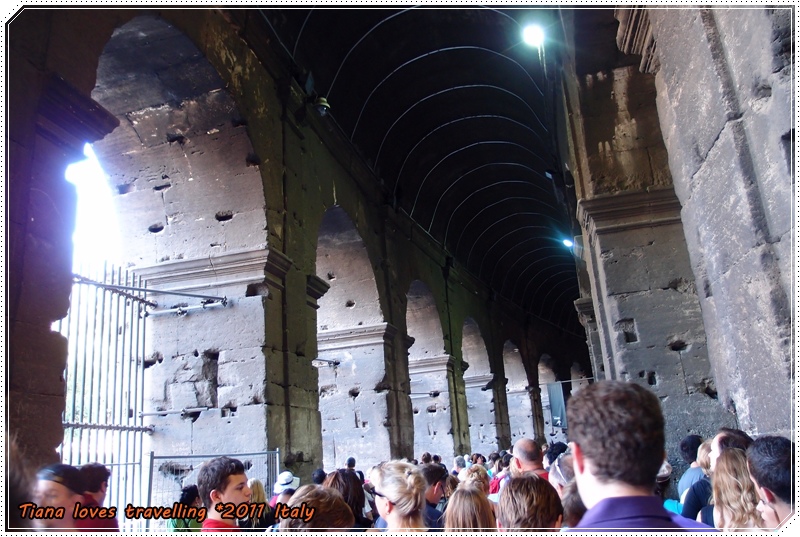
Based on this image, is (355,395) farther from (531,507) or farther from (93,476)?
(531,507)

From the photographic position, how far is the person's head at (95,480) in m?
2.84

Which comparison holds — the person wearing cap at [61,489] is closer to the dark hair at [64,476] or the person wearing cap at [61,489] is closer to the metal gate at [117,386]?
the dark hair at [64,476]

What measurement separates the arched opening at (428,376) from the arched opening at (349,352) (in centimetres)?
321

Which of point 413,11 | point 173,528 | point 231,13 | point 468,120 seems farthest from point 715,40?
point 468,120

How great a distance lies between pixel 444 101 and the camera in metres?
12.6

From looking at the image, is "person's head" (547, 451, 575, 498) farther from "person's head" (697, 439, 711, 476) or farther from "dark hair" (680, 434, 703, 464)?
"dark hair" (680, 434, 703, 464)

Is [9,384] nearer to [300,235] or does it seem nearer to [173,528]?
[173,528]

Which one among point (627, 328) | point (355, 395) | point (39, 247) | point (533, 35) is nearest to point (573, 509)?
point (39, 247)

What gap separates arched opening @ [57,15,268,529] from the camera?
672 cm

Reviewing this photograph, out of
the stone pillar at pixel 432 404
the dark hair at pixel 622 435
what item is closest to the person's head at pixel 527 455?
the dark hair at pixel 622 435

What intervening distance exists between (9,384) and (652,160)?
230 inches

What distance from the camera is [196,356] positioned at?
716 centimetres

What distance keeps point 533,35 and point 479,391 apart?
426 inches

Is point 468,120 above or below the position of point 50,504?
above
